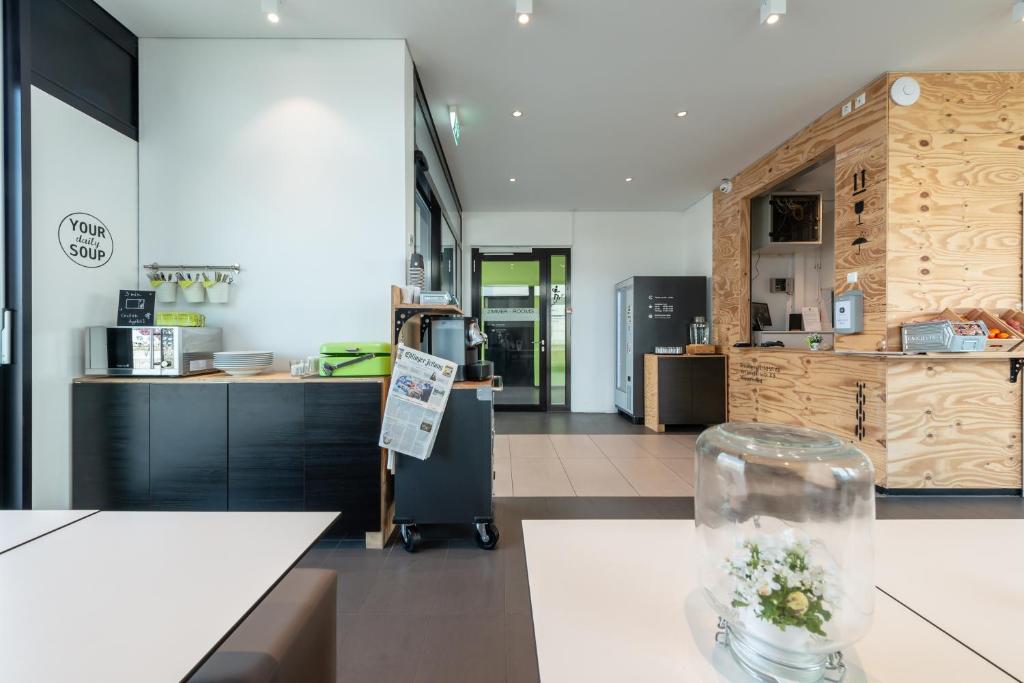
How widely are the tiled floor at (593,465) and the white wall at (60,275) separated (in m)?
2.59

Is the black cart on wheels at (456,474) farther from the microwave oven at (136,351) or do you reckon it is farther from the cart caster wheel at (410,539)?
the microwave oven at (136,351)

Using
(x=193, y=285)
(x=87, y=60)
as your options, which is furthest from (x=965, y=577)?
(x=87, y=60)

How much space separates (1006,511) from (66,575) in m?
4.68

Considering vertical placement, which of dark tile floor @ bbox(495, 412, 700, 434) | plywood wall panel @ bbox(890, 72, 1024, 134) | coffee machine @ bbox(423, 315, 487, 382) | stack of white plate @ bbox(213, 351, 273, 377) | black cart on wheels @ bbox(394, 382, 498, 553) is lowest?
dark tile floor @ bbox(495, 412, 700, 434)

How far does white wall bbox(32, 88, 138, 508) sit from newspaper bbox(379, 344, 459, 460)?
1720mm

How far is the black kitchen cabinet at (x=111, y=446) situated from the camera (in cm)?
237

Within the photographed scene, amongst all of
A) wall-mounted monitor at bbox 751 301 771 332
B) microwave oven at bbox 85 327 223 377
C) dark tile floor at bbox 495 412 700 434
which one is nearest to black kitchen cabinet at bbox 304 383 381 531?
microwave oven at bbox 85 327 223 377

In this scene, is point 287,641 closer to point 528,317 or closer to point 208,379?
point 208,379

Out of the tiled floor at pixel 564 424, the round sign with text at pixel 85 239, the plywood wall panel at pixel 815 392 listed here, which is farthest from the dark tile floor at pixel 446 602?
the tiled floor at pixel 564 424

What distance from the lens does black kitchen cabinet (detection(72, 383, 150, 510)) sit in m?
2.37

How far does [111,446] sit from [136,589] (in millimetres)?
2246

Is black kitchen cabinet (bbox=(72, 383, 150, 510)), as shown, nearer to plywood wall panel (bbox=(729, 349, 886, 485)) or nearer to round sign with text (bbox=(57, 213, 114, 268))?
round sign with text (bbox=(57, 213, 114, 268))

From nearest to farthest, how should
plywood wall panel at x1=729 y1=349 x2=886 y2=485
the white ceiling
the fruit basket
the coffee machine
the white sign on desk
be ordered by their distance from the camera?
the white ceiling, the coffee machine, the fruit basket, plywood wall panel at x1=729 y1=349 x2=886 y2=485, the white sign on desk

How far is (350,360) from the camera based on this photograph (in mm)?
2484
